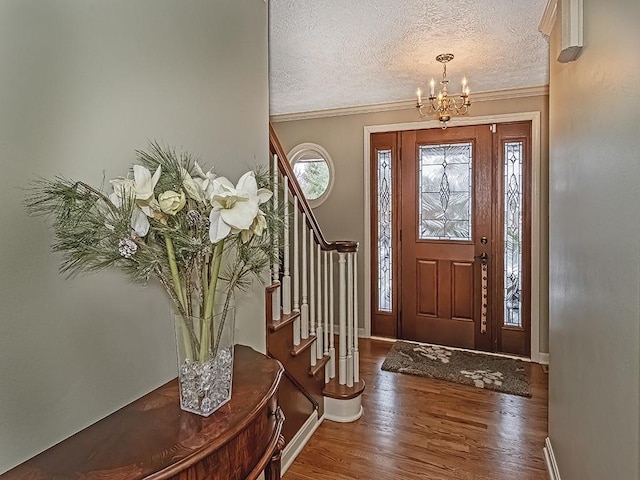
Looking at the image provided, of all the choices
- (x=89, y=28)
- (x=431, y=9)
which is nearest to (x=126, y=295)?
(x=89, y=28)

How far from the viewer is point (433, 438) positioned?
251 centimetres

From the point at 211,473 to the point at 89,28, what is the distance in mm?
1117

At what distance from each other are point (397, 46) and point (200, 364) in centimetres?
241

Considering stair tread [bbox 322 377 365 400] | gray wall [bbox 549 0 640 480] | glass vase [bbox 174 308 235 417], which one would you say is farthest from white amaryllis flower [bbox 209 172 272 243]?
stair tread [bbox 322 377 365 400]

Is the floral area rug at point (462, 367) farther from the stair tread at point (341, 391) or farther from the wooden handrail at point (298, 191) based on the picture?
the wooden handrail at point (298, 191)

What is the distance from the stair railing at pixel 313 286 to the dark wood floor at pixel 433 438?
378 millimetres

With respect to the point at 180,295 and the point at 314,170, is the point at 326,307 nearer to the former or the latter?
the point at 180,295

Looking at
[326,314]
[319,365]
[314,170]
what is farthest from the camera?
[314,170]

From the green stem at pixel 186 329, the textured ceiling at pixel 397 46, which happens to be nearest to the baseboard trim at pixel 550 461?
the green stem at pixel 186 329

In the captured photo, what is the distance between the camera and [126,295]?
46.7 inches

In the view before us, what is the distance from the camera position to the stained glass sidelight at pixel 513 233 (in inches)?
Answer: 148

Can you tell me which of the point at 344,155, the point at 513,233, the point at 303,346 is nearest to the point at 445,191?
the point at 513,233

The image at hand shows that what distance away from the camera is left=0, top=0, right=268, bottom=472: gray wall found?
882 mm

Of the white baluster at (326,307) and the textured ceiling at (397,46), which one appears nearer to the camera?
the textured ceiling at (397,46)
